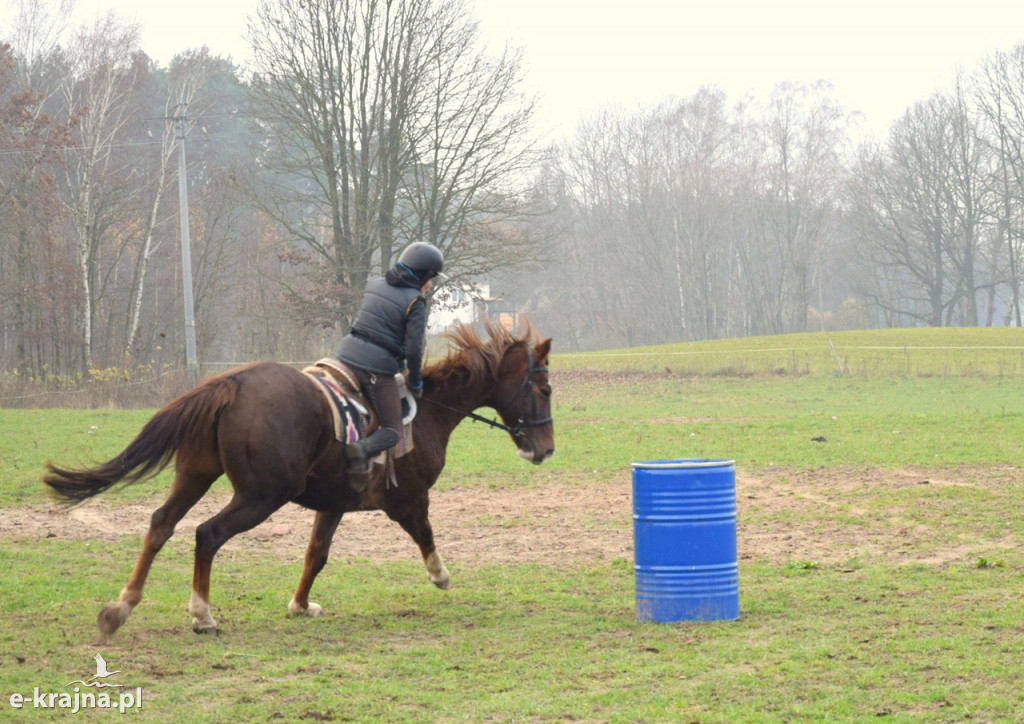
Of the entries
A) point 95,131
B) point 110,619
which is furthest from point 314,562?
point 95,131

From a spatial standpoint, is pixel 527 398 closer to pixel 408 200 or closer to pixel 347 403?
pixel 347 403

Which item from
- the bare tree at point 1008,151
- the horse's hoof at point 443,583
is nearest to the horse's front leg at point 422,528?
the horse's hoof at point 443,583

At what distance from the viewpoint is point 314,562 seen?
8047 millimetres

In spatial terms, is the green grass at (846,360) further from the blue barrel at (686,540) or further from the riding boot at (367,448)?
the riding boot at (367,448)

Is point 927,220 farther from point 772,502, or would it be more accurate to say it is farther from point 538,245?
point 772,502

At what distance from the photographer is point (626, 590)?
882cm

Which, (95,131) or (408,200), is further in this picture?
(95,131)

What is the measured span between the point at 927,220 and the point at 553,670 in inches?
2671

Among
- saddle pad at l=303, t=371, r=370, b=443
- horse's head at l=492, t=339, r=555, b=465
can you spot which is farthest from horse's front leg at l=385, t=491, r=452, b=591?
horse's head at l=492, t=339, r=555, b=465

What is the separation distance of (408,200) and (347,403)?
1076 inches

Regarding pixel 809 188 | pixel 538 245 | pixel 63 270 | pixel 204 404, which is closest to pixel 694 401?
pixel 538 245

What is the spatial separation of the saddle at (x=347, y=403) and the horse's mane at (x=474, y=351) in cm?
60

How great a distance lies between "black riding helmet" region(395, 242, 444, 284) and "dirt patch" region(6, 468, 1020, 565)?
3.33m

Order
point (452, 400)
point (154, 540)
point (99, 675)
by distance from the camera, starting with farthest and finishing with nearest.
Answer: point (452, 400) → point (154, 540) → point (99, 675)
